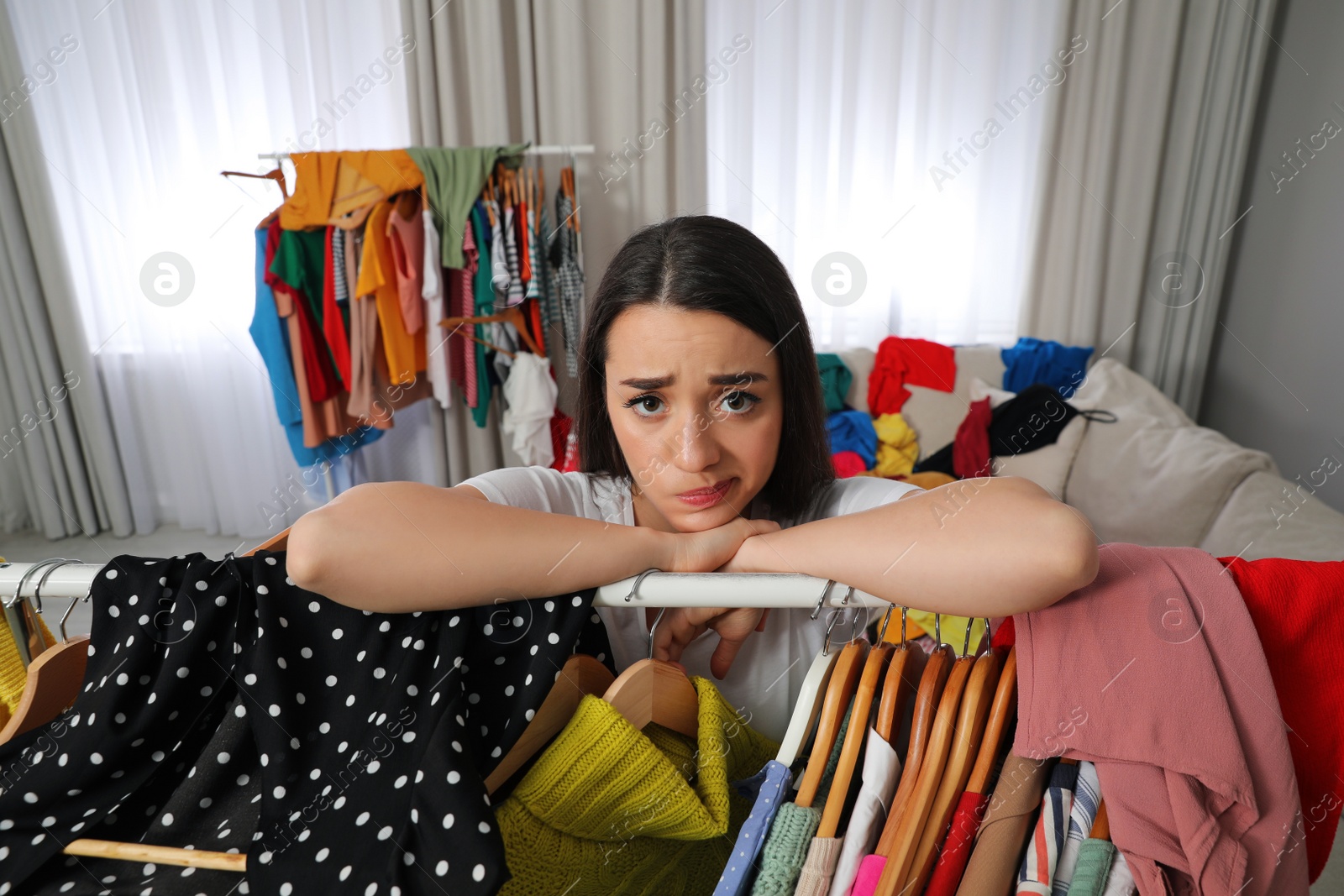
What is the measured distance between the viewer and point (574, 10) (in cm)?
297

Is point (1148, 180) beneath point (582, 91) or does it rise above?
beneath

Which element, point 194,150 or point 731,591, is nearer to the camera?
point 731,591

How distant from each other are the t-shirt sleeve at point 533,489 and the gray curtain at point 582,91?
207 centimetres

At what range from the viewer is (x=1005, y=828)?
643mm

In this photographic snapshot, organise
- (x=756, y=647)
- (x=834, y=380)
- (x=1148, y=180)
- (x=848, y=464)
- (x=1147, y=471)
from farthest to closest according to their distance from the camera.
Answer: (x=1148, y=180) < (x=834, y=380) < (x=848, y=464) < (x=1147, y=471) < (x=756, y=647)

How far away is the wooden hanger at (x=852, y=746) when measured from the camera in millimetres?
651

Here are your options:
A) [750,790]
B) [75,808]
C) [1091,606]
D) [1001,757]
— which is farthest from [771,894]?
[75,808]

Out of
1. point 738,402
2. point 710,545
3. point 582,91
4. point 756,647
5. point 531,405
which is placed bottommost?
point 531,405

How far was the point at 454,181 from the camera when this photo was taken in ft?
8.82

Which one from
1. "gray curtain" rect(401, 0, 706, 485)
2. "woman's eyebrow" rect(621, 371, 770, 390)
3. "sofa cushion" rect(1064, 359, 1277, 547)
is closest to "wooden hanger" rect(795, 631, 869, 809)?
"woman's eyebrow" rect(621, 371, 770, 390)

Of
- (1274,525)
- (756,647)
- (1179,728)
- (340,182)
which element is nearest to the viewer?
(1179,728)

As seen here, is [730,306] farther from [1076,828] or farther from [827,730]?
[1076,828]

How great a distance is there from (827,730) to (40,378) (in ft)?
13.6

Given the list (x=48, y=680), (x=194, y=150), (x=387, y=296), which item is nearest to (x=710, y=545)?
(x=48, y=680)
